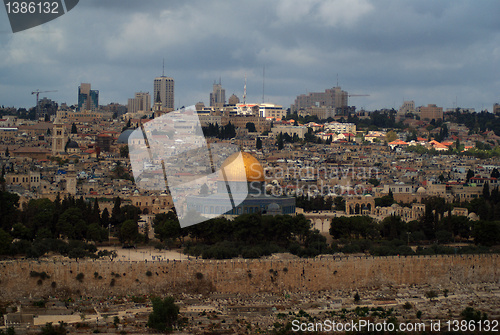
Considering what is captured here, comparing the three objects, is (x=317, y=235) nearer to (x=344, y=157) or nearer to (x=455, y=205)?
(x=455, y=205)

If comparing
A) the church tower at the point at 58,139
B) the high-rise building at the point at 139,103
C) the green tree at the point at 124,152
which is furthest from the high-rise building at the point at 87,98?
the green tree at the point at 124,152

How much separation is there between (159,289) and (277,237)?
28.2 feet

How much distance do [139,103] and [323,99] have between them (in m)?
38.7

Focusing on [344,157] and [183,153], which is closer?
[183,153]

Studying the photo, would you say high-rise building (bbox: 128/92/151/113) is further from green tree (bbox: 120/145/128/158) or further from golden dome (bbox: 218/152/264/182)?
golden dome (bbox: 218/152/264/182)

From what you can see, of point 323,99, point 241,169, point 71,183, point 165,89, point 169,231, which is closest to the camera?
point 169,231

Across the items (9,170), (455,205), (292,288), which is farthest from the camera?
(9,170)

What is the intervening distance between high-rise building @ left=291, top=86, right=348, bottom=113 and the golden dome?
11195 cm

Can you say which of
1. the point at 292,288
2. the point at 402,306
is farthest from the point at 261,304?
the point at 402,306

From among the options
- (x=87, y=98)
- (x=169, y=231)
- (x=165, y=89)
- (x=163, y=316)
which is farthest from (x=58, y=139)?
A: (x=165, y=89)

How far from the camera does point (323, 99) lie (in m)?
178

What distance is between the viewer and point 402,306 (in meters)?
38.2

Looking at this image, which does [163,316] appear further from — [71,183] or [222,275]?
[71,183]

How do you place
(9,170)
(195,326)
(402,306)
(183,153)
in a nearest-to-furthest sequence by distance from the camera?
(195,326) < (402,306) < (9,170) < (183,153)
